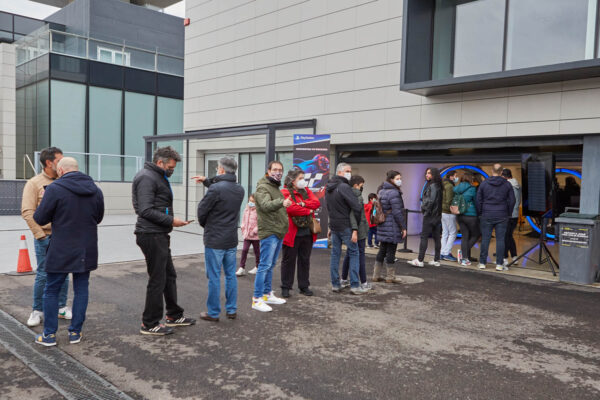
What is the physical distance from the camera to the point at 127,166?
67.5 ft

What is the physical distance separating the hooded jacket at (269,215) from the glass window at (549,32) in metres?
5.90

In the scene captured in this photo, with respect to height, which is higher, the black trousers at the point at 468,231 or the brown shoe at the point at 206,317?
the black trousers at the point at 468,231

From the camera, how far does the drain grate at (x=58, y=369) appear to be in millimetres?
3623

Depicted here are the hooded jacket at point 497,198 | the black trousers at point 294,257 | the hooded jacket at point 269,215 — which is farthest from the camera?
the hooded jacket at point 497,198

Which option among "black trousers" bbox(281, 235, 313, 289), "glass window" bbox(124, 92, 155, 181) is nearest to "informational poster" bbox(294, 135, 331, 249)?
"black trousers" bbox(281, 235, 313, 289)

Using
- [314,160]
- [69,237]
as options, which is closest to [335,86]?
[314,160]

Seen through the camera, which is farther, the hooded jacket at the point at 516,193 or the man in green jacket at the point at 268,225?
the hooded jacket at the point at 516,193

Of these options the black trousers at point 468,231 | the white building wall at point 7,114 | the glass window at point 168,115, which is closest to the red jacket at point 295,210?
the black trousers at point 468,231

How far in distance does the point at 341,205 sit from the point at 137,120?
18.5 m

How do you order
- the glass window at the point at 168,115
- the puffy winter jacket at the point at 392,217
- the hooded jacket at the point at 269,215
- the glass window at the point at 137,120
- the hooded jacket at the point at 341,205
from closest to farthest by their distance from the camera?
the hooded jacket at the point at 269,215 < the hooded jacket at the point at 341,205 < the puffy winter jacket at the point at 392,217 < the glass window at the point at 137,120 < the glass window at the point at 168,115

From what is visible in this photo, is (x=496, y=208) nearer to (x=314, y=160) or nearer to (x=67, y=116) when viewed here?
(x=314, y=160)

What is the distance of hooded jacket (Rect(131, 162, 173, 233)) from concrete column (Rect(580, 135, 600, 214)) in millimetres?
7329

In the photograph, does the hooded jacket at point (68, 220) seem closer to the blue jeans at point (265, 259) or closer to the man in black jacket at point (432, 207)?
the blue jeans at point (265, 259)

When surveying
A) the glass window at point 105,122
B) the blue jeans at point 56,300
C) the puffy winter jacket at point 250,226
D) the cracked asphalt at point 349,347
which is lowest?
the cracked asphalt at point 349,347
